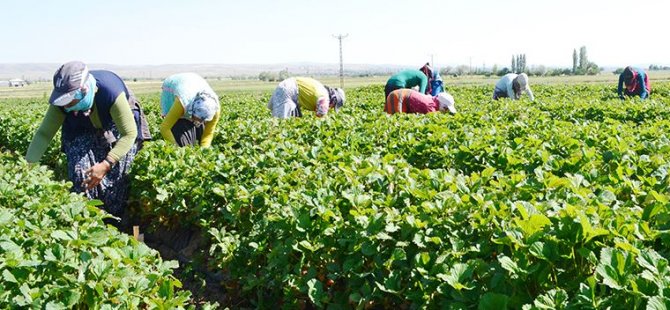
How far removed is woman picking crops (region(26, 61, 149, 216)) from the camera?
4.30 m

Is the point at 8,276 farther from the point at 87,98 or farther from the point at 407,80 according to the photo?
the point at 407,80

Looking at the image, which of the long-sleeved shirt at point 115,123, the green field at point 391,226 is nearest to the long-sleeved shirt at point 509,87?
the green field at point 391,226

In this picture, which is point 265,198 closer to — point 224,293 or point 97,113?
point 224,293

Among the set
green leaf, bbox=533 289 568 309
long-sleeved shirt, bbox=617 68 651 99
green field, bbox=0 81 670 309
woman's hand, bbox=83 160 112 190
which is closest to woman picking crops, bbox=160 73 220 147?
green field, bbox=0 81 670 309

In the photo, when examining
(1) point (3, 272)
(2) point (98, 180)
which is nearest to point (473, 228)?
(1) point (3, 272)

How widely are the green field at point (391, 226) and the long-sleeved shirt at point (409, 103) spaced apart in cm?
298

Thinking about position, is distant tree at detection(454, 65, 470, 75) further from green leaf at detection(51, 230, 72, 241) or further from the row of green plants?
green leaf at detection(51, 230, 72, 241)

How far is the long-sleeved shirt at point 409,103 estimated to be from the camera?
8195 millimetres

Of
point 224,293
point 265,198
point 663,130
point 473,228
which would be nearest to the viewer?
point 473,228

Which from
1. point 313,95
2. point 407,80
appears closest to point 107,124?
point 313,95

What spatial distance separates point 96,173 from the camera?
440 cm

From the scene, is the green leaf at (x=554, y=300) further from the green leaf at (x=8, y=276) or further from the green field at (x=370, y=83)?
the green field at (x=370, y=83)

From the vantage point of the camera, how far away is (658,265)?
1725mm

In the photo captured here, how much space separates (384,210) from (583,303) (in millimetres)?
1175
